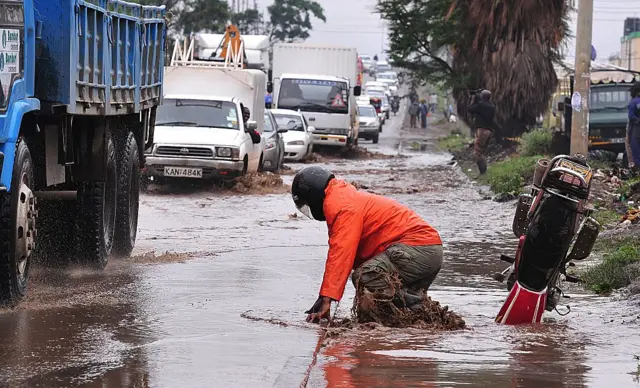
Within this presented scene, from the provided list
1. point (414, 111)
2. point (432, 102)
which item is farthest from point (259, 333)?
point (432, 102)

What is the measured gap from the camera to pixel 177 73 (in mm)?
23969

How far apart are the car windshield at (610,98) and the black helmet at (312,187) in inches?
835

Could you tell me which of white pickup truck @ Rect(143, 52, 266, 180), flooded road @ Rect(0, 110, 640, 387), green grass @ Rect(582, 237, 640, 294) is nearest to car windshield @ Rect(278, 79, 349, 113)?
white pickup truck @ Rect(143, 52, 266, 180)

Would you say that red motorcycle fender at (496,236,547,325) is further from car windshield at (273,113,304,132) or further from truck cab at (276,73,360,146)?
truck cab at (276,73,360,146)

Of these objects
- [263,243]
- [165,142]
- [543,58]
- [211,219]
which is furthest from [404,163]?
[263,243]

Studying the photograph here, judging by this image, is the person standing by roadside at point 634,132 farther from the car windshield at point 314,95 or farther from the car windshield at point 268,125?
the car windshield at point 314,95

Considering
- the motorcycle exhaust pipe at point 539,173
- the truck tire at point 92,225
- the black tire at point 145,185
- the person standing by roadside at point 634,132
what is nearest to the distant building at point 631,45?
the person standing by roadside at point 634,132

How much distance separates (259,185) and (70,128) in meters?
12.0

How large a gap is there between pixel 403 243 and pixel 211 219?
9.04 meters

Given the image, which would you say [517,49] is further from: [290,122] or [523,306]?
[523,306]

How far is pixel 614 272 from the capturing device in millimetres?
10742

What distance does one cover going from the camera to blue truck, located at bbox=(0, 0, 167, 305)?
27.5 ft

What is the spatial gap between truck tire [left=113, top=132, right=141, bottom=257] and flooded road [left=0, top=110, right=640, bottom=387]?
25cm

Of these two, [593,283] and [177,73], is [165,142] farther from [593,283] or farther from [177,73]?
[593,283]
